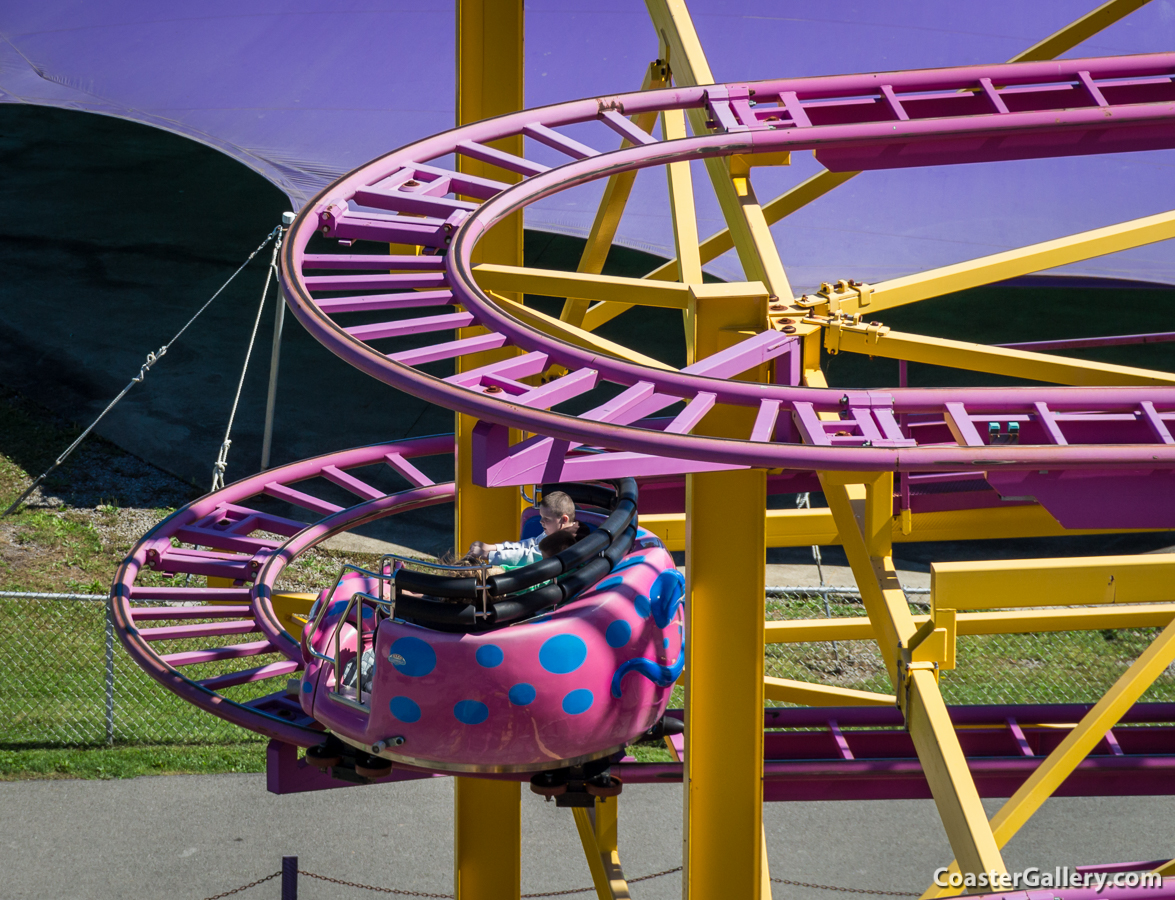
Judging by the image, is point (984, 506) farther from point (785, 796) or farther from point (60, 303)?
point (60, 303)

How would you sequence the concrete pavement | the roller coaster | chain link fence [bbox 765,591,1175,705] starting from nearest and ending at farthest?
1. the roller coaster
2. the concrete pavement
3. chain link fence [bbox 765,591,1175,705]

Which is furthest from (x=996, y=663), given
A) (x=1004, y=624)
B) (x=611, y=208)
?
(x=611, y=208)

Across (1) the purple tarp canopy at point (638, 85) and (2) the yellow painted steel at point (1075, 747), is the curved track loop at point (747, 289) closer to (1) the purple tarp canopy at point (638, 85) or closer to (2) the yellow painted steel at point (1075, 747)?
(2) the yellow painted steel at point (1075, 747)

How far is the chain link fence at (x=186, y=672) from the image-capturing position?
11828 millimetres

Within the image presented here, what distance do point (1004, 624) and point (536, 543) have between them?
3.09m

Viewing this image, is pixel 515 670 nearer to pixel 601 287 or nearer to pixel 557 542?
pixel 557 542

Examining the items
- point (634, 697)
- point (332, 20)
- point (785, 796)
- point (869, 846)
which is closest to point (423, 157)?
point (634, 697)

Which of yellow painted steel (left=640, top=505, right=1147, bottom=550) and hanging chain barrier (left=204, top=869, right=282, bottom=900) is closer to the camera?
yellow painted steel (left=640, top=505, right=1147, bottom=550)

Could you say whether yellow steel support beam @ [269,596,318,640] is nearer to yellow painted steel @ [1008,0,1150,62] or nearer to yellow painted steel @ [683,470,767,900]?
yellow painted steel @ [683,470,767,900]

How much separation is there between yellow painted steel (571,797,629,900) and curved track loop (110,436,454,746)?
194 centimetres

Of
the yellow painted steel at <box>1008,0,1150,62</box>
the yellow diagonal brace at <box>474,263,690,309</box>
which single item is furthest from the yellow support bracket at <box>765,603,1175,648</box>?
the yellow painted steel at <box>1008,0,1150,62</box>

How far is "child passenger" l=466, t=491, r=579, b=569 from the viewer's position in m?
5.93

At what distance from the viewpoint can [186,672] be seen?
1253 cm

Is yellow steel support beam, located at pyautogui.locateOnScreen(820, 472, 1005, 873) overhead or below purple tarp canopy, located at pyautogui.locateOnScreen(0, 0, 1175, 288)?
below
